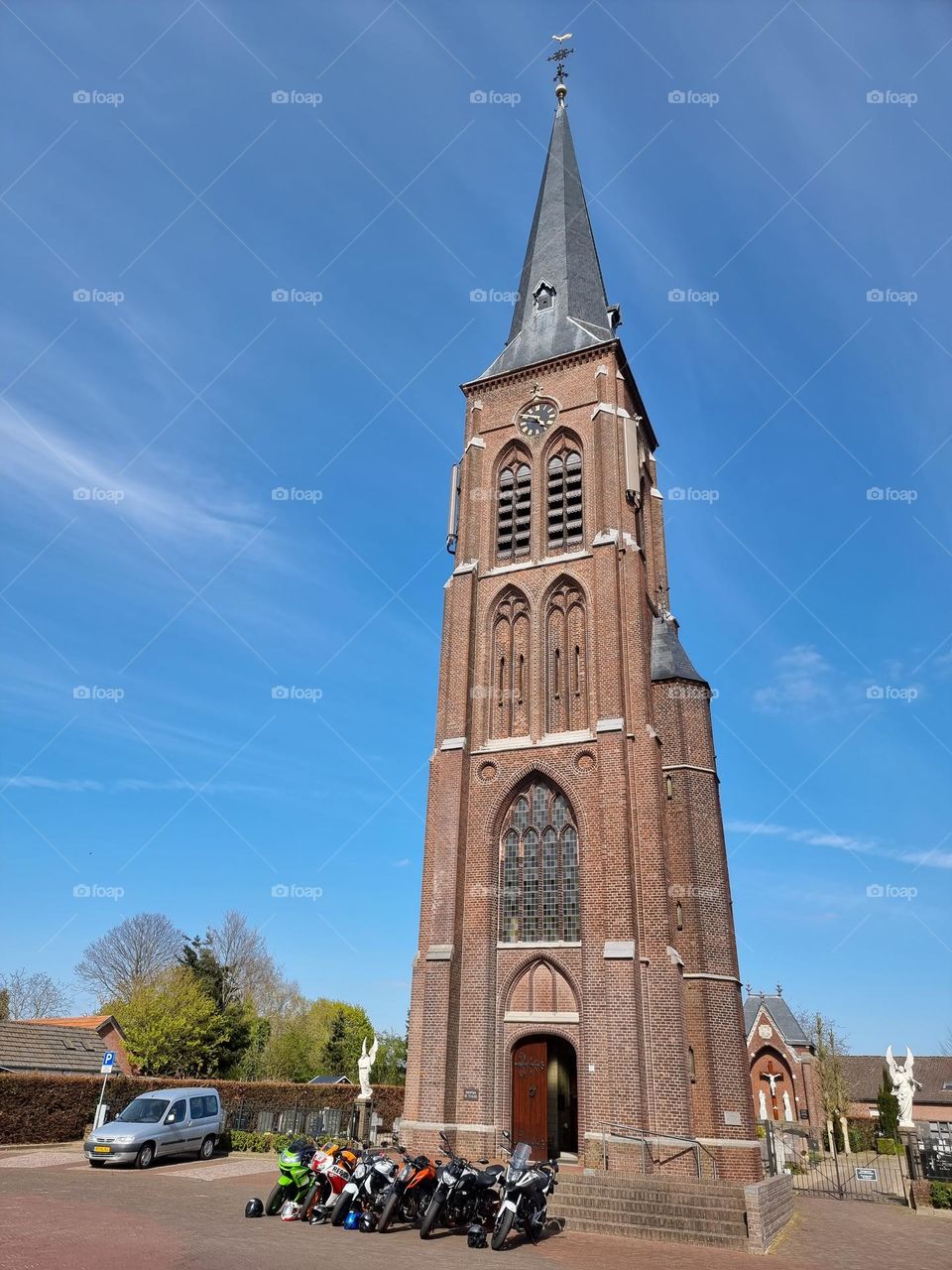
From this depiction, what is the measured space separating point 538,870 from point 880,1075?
60.2 metres

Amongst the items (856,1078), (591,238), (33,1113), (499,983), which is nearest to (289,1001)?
(856,1078)

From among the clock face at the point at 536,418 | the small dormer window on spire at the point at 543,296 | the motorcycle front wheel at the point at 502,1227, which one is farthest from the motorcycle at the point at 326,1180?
the small dormer window on spire at the point at 543,296

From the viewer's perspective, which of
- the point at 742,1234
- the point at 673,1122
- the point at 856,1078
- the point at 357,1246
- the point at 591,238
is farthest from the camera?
the point at 856,1078

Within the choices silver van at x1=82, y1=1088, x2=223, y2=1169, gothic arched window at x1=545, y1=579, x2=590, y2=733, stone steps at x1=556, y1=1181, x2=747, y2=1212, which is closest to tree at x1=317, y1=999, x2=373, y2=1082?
silver van at x1=82, y1=1088, x2=223, y2=1169

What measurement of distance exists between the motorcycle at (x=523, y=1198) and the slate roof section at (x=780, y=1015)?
4601 cm

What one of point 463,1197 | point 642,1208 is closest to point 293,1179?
point 463,1197

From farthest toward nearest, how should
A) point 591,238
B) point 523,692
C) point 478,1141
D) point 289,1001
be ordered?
point 289,1001
point 591,238
point 523,692
point 478,1141

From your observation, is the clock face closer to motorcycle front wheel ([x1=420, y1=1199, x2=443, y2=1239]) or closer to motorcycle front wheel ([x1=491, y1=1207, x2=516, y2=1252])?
motorcycle front wheel ([x1=420, y1=1199, x2=443, y2=1239])

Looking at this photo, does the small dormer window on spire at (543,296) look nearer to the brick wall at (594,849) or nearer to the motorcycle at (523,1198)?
the brick wall at (594,849)

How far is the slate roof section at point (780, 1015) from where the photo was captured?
175ft

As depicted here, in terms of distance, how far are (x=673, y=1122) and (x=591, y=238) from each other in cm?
3192

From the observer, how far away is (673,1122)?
17719mm

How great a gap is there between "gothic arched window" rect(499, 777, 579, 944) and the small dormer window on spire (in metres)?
18.5

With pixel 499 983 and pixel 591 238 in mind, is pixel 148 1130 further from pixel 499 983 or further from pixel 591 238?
pixel 591 238
